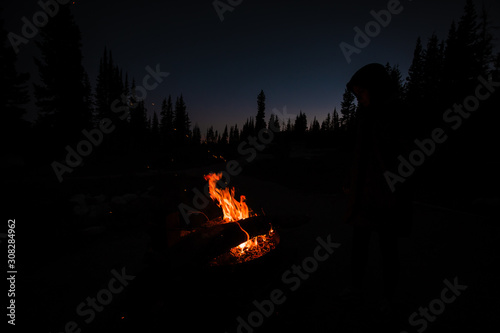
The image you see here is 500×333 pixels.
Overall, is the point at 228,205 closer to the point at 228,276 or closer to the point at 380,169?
the point at 228,276

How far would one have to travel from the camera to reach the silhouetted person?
259 centimetres

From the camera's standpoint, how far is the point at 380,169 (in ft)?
9.00

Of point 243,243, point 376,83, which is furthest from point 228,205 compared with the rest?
point 376,83

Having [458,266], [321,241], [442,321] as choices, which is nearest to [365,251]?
[442,321]

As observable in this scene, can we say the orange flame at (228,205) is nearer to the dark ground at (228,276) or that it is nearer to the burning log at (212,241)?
the dark ground at (228,276)

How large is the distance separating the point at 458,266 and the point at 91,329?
638 centimetres

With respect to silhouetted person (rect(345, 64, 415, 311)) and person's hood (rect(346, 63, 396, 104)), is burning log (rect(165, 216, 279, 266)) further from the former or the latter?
person's hood (rect(346, 63, 396, 104))

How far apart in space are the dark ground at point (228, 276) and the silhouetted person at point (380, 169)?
0.84m

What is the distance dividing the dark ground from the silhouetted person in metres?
0.84

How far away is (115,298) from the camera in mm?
3459

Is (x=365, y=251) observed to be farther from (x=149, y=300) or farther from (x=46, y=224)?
(x=46, y=224)

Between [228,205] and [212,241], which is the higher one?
[228,205]

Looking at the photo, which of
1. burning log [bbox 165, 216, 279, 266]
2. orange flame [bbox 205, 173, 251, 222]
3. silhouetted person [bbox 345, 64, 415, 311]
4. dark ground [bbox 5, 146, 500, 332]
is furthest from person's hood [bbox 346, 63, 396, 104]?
orange flame [bbox 205, 173, 251, 222]

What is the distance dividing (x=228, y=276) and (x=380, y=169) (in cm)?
239
